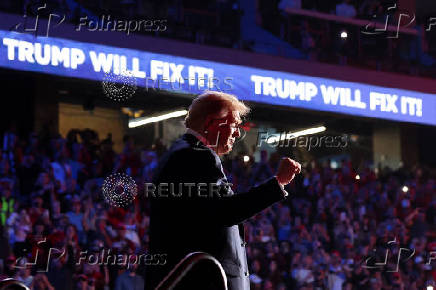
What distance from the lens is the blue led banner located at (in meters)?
10.5

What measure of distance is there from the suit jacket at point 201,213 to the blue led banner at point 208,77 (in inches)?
293

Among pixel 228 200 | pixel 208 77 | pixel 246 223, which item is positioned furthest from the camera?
pixel 208 77

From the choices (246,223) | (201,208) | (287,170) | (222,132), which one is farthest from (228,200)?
(246,223)

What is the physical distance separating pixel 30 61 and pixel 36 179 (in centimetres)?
200

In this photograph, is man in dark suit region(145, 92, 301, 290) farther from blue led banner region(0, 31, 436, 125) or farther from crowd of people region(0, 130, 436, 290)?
blue led banner region(0, 31, 436, 125)

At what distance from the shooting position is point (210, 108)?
2592mm

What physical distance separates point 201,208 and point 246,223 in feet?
27.5

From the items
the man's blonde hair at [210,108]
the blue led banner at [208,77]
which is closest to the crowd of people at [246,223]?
the blue led banner at [208,77]

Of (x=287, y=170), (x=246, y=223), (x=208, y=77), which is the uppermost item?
(x=208, y=77)

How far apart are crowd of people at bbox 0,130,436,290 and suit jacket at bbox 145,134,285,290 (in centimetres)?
527

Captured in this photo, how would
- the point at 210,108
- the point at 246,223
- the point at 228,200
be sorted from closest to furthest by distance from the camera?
the point at 228,200, the point at 210,108, the point at 246,223

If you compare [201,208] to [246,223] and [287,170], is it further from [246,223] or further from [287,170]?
[246,223]

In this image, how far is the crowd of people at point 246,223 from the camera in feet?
26.5

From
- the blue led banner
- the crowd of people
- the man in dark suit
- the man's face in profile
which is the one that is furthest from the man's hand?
the blue led banner
